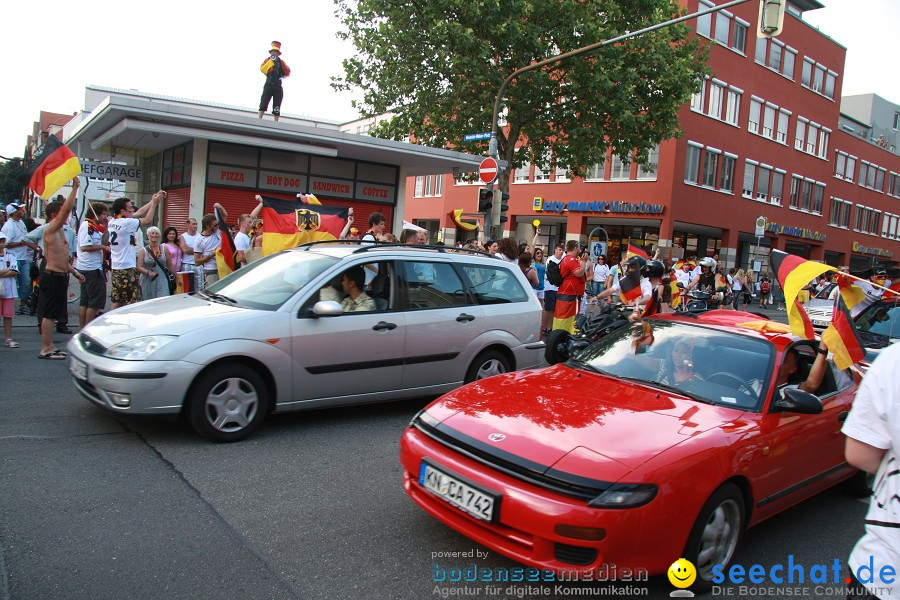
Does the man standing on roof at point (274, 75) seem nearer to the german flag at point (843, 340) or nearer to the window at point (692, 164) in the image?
the german flag at point (843, 340)

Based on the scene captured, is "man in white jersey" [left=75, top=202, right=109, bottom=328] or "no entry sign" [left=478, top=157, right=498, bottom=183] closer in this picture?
"man in white jersey" [left=75, top=202, right=109, bottom=328]

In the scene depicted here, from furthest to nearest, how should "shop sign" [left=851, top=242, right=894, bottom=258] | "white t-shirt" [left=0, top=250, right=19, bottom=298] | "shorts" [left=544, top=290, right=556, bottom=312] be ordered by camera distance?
"shop sign" [left=851, top=242, right=894, bottom=258] < "shorts" [left=544, top=290, right=556, bottom=312] < "white t-shirt" [left=0, top=250, right=19, bottom=298]

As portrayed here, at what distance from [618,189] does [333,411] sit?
28664 millimetres

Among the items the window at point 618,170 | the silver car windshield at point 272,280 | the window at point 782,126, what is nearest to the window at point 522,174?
the window at point 618,170

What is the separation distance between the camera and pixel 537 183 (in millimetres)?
35969

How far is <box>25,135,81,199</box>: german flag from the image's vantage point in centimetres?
853

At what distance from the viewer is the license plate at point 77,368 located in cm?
490

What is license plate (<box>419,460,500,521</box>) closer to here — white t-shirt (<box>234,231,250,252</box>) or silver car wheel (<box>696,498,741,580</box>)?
silver car wheel (<box>696,498,741,580</box>)

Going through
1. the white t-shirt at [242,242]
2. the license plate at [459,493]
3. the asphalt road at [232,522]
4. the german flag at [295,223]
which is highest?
the german flag at [295,223]

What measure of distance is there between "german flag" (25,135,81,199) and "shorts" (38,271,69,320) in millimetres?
1411

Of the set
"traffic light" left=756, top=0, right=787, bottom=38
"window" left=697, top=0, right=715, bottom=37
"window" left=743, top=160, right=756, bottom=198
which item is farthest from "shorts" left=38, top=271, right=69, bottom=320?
"window" left=743, top=160, right=756, bottom=198

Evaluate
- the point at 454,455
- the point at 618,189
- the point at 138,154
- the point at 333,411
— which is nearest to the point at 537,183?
the point at 618,189

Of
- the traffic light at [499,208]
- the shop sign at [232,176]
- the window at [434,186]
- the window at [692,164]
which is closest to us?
the shop sign at [232,176]

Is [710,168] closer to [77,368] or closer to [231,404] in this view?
[231,404]
